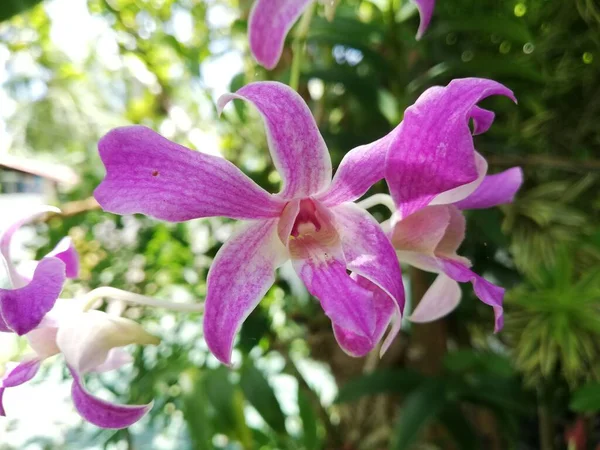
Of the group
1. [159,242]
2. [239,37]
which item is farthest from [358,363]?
[239,37]

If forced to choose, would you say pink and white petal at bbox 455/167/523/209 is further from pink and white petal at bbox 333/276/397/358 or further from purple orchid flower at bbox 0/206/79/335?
purple orchid flower at bbox 0/206/79/335

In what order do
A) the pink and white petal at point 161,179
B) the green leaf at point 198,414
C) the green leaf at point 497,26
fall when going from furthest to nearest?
the green leaf at point 198,414
the green leaf at point 497,26
the pink and white petal at point 161,179

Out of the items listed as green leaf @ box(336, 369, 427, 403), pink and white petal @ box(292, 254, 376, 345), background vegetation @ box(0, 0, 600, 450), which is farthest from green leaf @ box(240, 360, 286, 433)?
pink and white petal @ box(292, 254, 376, 345)

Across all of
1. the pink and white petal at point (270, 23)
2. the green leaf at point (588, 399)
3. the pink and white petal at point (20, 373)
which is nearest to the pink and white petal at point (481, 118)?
the pink and white petal at point (270, 23)

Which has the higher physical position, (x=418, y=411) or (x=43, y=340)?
(x=43, y=340)

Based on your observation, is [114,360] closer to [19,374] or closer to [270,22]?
[19,374]

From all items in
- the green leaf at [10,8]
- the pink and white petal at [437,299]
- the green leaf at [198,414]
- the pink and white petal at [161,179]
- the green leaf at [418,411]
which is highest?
the green leaf at [10,8]

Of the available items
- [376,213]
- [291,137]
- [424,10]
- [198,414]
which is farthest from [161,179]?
[198,414]

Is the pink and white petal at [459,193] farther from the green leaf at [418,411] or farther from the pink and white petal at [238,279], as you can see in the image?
the green leaf at [418,411]
